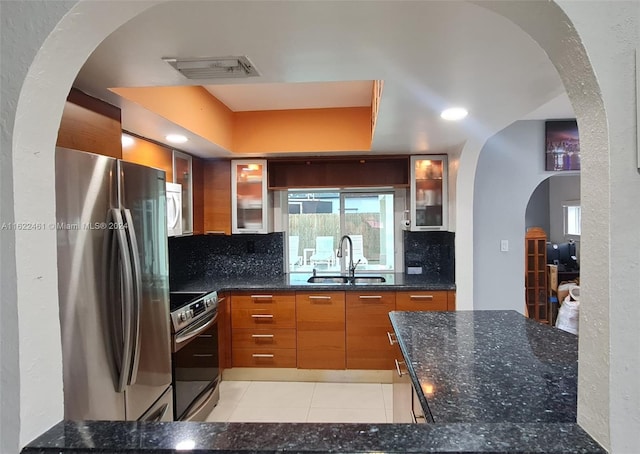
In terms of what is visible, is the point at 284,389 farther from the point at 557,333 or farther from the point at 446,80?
the point at 446,80

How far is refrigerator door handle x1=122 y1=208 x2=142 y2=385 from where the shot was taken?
1479mm

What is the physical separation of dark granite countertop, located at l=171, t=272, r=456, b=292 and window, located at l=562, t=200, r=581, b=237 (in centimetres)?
392

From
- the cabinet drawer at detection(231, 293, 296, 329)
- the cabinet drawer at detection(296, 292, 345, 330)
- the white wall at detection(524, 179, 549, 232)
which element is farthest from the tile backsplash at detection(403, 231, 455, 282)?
the white wall at detection(524, 179, 549, 232)

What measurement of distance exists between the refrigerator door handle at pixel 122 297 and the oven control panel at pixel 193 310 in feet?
2.39

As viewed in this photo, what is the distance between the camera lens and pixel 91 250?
1.32 metres

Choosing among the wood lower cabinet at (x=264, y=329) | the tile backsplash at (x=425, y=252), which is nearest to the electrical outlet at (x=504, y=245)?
the tile backsplash at (x=425, y=252)

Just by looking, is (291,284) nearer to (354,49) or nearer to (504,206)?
(504,206)

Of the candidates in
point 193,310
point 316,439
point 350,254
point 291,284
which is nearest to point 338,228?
point 350,254

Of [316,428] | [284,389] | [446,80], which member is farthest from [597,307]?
[284,389]

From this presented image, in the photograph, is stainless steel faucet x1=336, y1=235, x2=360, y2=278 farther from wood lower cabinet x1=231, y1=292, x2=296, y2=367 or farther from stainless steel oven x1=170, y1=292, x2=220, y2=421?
stainless steel oven x1=170, y1=292, x2=220, y2=421

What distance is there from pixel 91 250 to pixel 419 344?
1440mm

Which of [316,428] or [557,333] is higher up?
[316,428]

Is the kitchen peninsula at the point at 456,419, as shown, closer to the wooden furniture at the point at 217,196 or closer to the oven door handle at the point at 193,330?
the oven door handle at the point at 193,330

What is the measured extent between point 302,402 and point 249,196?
195cm
